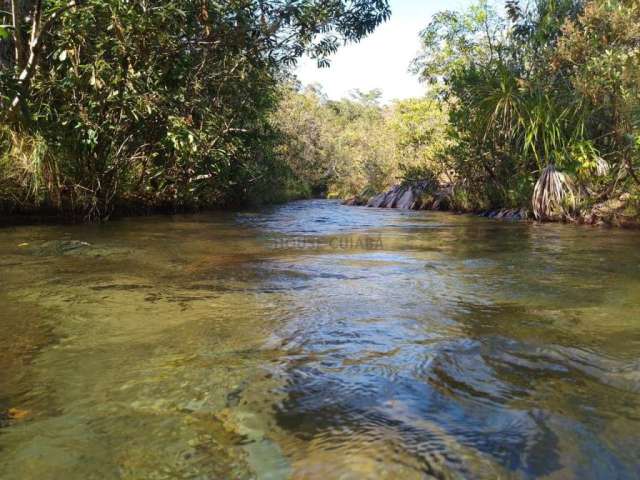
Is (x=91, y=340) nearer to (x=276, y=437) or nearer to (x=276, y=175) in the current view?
(x=276, y=437)

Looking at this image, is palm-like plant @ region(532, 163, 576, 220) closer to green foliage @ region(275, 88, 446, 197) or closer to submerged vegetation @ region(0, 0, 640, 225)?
submerged vegetation @ region(0, 0, 640, 225)

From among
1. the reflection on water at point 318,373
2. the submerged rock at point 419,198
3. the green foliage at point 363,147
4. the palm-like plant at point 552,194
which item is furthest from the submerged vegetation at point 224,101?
the green foliage at point 363,147

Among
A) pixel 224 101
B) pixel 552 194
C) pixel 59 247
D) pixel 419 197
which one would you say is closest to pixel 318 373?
pixel 59 247

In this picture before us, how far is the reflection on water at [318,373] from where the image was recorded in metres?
1.36

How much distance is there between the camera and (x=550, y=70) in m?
10.2

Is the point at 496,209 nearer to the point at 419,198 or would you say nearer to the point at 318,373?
the point at 419,198

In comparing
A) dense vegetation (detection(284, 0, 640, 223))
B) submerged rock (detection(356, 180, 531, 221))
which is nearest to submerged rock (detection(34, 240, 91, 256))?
dense vegetation (detection(284, 0, 640, 223))

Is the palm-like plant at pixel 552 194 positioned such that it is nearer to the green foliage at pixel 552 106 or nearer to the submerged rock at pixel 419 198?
the green foliage at pixel 552 106

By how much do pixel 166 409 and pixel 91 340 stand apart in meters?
0.89

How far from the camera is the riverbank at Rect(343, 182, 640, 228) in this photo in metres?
8.42

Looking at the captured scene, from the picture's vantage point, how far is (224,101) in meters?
12.4

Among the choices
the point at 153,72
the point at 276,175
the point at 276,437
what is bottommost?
the point at 276,437

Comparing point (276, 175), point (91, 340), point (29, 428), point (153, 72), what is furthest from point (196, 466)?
point (276, 175)

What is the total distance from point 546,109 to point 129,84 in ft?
24.3
